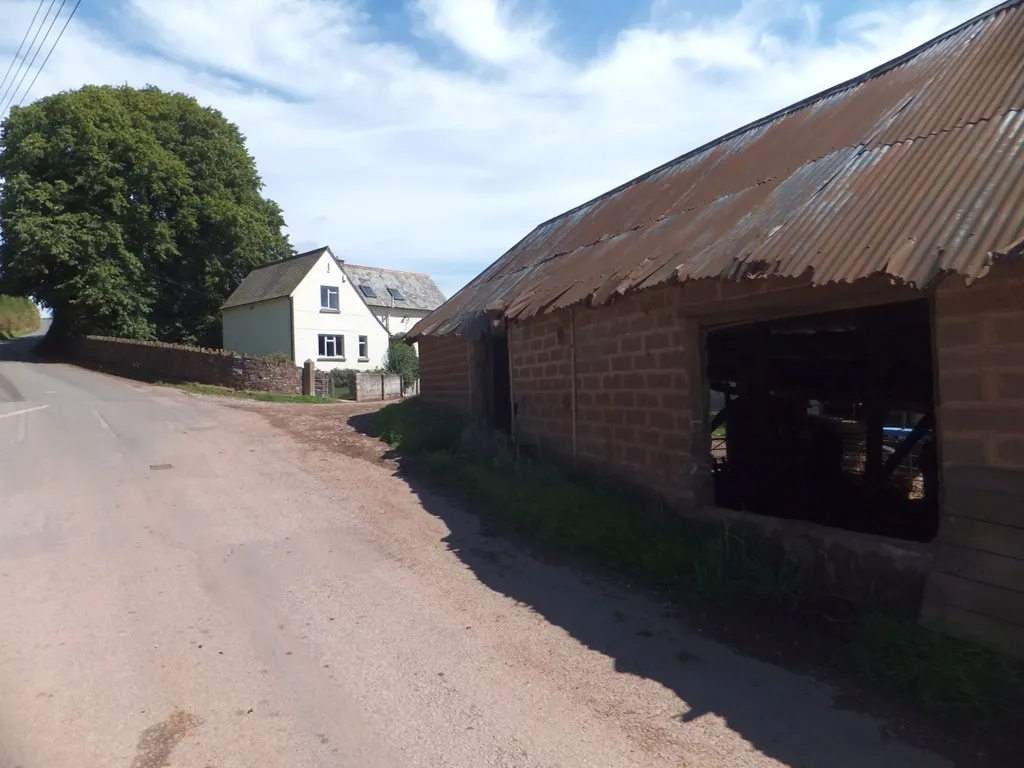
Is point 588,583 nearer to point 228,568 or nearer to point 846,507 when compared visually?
point 228,568

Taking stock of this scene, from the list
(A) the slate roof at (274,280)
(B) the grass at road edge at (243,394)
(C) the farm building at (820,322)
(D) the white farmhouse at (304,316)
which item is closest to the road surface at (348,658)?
(C) the farm building at (820,322)

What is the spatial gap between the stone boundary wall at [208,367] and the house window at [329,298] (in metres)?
8.79

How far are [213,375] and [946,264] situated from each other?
26.3m

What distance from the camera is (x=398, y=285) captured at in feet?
165

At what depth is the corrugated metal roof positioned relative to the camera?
480 centimetres

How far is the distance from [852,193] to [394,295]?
44.2 metres

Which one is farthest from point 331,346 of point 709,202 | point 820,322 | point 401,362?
point 820,322

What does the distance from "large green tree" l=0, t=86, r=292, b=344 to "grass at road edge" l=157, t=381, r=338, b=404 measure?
1043cm

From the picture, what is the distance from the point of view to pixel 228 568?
6.64 m

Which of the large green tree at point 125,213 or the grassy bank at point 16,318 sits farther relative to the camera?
the grassy bank at point 16,318

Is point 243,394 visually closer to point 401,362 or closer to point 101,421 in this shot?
point 101,421

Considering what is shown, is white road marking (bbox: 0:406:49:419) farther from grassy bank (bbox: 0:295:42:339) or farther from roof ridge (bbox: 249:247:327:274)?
grassy bank (bbox: 0:295:42:339)

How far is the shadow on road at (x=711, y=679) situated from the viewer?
3.71 meters

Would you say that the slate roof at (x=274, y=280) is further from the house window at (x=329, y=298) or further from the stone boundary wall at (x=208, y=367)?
the stone boundary wall at (x=208, y=367)
